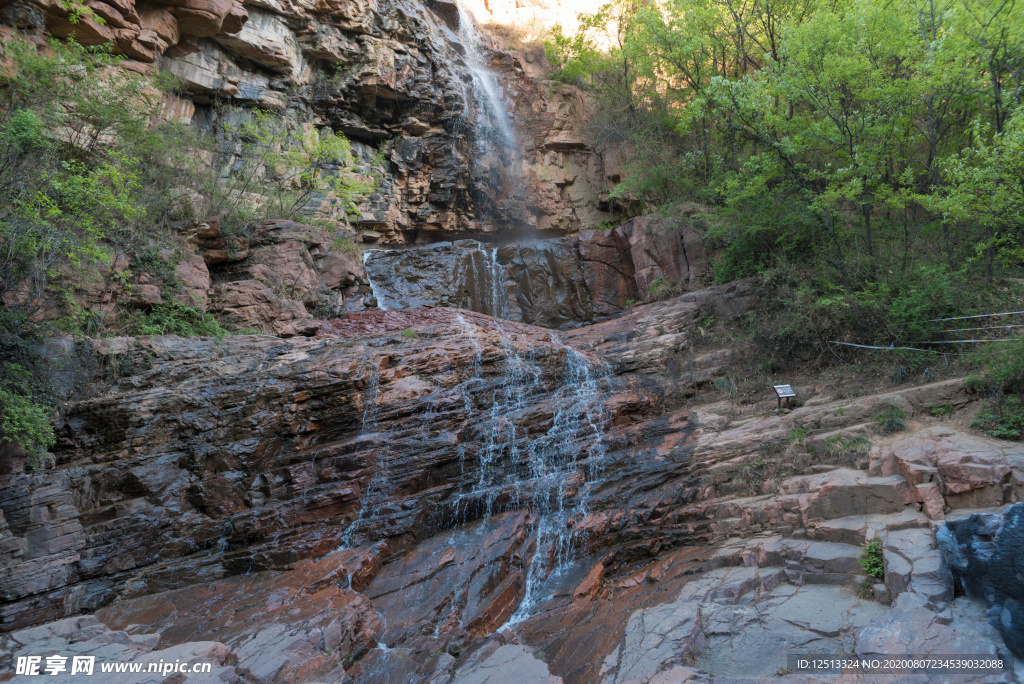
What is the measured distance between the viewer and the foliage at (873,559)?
6.91m

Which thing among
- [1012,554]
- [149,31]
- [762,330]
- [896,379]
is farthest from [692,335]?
[149,31]

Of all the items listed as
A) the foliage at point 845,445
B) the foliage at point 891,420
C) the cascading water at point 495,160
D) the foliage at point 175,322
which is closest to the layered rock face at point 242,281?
the foliage at point 175,322

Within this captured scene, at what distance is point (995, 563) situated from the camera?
5.86 metres

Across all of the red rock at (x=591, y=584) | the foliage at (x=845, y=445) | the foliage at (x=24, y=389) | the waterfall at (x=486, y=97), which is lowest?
the red rock at (x=591, y=584)

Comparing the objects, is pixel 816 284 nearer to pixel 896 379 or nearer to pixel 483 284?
pixel 896 379

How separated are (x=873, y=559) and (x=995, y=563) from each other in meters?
1.36

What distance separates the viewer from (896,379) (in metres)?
10.3

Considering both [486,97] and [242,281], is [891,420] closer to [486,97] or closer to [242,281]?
[242,281]

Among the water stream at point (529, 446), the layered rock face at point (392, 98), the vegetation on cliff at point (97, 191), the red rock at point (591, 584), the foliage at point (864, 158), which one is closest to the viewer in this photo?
the red rock at point (591, 584)

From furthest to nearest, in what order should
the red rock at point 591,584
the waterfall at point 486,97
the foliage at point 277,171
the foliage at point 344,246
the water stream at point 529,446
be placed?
the waterfall at point 486,97, the foliage at point 344,246, the foliage at point 277,171, the water stream at point 529,446, the red rock at point 591,584

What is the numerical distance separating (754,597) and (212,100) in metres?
20.2

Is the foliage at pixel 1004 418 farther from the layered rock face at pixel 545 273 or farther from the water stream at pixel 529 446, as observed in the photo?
the layered rock face at pixel 545 273

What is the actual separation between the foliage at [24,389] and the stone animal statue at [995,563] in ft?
40.1

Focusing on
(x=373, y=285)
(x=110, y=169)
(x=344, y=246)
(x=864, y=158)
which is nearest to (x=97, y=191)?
(x=110, y=169)
